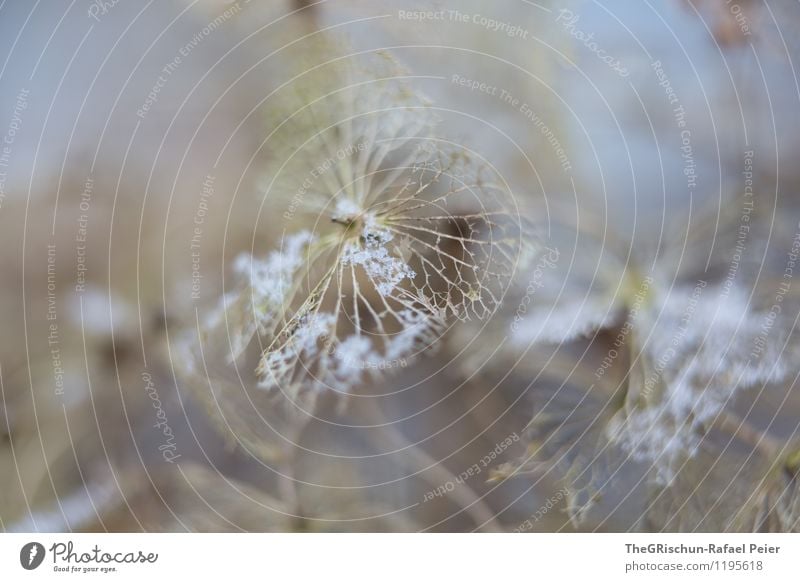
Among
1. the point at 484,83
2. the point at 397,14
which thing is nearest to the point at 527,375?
the point at 484,83

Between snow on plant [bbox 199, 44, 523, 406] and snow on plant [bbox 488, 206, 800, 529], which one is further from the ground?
snow on plant [bbox 199, 44, 523, 406]

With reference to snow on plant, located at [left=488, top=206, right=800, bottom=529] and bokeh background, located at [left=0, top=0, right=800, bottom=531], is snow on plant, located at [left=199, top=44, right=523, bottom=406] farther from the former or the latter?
snow on plant, located at [left=488, top=206, right=800, bottom=529]

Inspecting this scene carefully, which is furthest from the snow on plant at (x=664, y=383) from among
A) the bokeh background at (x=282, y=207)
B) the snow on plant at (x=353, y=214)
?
the snow on plant at (x=353, y=214)

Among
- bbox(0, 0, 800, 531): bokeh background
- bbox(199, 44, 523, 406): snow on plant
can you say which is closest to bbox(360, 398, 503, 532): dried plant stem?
bbox(0, 0, 800, 531): bokeh background

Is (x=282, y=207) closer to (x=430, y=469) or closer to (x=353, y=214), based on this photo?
(x=353, y=214)

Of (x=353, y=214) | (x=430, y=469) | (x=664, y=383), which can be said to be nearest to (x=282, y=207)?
(x=353, y=214)

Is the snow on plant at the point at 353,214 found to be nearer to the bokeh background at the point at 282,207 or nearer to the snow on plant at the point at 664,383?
the bokeh background at the point at 282,207
